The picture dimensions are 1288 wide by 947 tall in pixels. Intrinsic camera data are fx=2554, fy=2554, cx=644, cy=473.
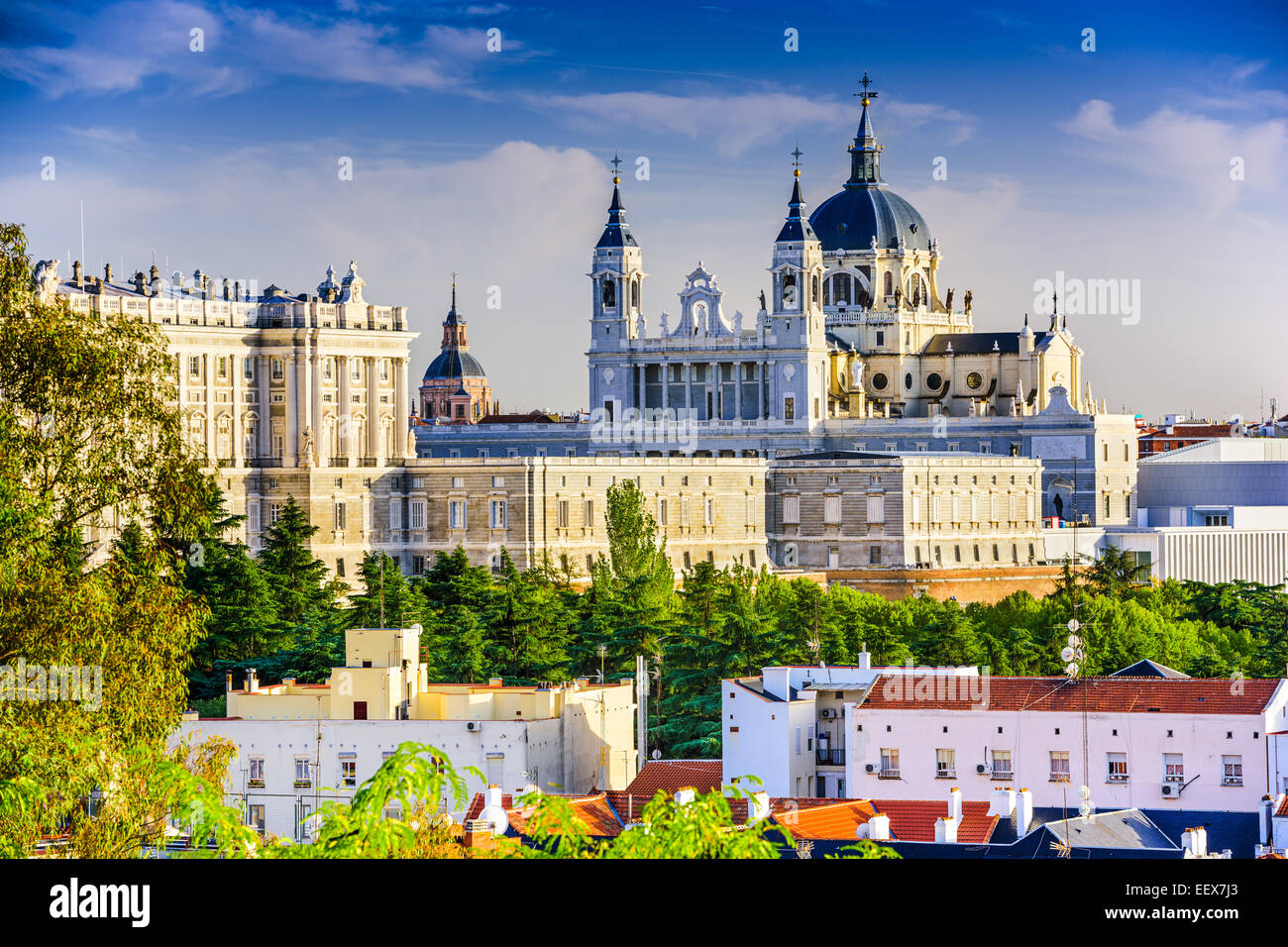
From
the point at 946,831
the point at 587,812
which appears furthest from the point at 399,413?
the point at 946,831

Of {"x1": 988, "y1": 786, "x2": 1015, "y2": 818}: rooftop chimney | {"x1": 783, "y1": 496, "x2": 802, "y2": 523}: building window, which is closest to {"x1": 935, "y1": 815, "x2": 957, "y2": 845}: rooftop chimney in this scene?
{"x1": 988, "y1": 786, "x2": 1015, "y2": 818}: rooftop chimney

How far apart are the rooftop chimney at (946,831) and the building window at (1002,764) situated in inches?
276

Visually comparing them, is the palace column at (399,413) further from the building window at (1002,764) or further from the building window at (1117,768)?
the building window at (1117,768)

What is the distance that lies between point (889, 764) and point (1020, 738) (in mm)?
2212

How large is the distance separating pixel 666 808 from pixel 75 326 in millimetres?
9805

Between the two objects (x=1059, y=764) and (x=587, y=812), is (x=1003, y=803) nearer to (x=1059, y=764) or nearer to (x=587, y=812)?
(x=1059, y=764)

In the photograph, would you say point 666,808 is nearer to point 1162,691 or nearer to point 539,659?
point 1162,691

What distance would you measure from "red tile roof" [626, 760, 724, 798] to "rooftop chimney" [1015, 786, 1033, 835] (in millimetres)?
5636

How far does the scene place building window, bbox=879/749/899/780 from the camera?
1545 inches

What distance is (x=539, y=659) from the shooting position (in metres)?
55.8

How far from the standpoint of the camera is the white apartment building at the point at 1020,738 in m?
37.0

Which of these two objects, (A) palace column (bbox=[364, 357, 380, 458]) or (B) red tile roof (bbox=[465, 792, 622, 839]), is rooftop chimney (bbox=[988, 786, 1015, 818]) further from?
(A) palace column (bbox=[364, 357, 380, 458])
